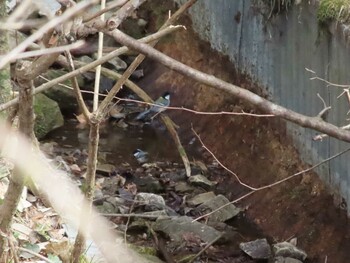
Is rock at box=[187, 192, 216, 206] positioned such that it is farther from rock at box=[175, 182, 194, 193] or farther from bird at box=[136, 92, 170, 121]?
bird at box=[136, 92, 170, 121]

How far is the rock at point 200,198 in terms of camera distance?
6752mm

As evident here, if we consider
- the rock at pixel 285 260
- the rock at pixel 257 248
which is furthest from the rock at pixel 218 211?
the rock at pixel 285 260

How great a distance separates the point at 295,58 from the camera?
22.0 feet

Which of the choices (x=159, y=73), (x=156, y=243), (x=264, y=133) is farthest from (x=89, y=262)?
(x=159, y=73)

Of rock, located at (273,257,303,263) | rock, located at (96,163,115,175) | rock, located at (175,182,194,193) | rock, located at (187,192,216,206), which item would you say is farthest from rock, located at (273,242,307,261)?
rock, located at (96,163,115,175)

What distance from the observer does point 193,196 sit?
6.94 m

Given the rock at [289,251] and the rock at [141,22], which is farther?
the rock at [141,22]

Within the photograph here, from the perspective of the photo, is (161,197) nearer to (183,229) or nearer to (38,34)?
(183,229)

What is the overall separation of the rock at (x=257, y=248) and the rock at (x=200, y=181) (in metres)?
1.20

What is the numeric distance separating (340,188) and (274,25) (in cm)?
179

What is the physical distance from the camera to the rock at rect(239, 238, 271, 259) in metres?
5.81

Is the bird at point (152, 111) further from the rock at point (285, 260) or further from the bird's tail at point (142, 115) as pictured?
the rock at point (285, 260)

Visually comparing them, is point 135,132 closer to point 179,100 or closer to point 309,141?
point 179,100

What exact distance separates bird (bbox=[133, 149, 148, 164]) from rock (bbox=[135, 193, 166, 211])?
105 centimetres
